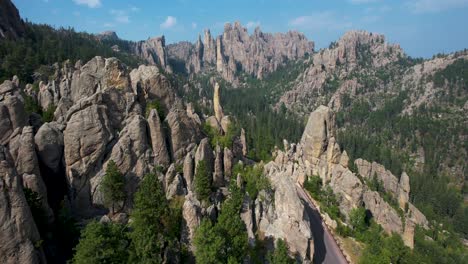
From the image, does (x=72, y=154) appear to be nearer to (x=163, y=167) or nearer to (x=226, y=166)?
(x=163, y=167)

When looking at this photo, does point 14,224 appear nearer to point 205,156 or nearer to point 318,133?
point 205,156

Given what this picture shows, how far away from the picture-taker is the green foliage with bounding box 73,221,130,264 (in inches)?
1075

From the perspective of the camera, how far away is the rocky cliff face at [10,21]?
122 metres

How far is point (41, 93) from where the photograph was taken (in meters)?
63.1

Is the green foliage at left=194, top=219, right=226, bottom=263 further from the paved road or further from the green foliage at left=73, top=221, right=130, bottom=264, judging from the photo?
the paved road

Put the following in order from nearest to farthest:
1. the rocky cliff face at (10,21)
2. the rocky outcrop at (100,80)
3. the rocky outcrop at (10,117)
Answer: the rocky outcrop at (10,117), the rocky outcrop at (100,80), the rocky cliff face at (10,21)

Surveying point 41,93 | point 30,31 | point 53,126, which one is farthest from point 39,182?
point 30,31

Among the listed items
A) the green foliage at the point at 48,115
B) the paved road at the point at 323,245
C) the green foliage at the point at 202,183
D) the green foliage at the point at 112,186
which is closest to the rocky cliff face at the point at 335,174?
the paved road at the point at 323,245

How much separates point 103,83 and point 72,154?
18248 mm

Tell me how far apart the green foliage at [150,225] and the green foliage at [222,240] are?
3.85 meters

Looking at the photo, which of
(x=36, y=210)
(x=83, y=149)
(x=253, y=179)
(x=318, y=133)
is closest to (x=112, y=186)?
(x=83, y=149)

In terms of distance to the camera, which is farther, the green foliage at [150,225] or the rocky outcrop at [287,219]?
the rocky outcrop at [287,219]

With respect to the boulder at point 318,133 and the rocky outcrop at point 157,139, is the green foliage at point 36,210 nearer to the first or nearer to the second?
the rocky outcrop at point 157,139

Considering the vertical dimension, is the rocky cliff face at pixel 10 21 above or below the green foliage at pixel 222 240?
above
